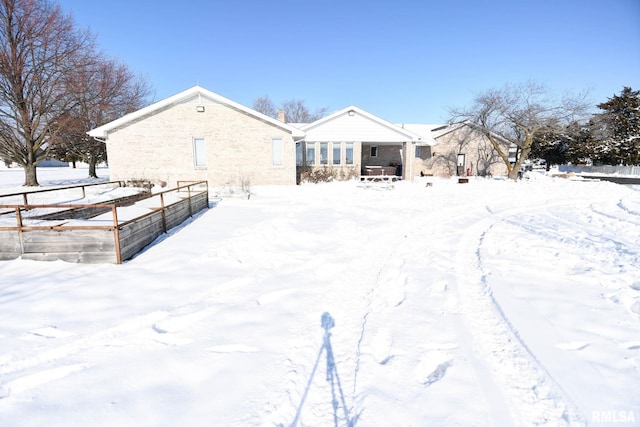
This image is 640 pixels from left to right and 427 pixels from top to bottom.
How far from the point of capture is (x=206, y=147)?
17234 millimetres

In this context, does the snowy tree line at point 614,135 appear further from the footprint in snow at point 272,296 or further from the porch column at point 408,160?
the footprint in snow at point 272,296

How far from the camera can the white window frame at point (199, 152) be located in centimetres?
1720

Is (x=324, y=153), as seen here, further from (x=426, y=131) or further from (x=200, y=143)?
(x=426, y=131)

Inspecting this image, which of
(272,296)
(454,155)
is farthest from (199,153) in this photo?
(454,155)

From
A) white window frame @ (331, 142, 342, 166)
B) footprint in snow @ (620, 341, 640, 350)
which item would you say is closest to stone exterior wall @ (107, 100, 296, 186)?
white window frame @ (331, 142, 342, 166)

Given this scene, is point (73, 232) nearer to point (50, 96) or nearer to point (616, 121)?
point (50, 96)

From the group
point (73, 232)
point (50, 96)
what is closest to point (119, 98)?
point (50, 96)

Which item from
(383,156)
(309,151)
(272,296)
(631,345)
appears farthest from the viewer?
(383,156)

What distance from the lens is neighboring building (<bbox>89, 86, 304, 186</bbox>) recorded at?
54.5 feet

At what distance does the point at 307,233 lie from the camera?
7.76 metres

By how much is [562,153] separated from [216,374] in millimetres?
49655

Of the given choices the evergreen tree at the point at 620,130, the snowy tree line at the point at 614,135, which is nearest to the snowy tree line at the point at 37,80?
the snowy tree line at the point at 614,135

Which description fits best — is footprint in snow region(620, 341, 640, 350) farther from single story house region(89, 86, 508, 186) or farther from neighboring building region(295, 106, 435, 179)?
neighboring building region(295, 106, 435, 179)

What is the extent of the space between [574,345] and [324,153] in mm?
18927
